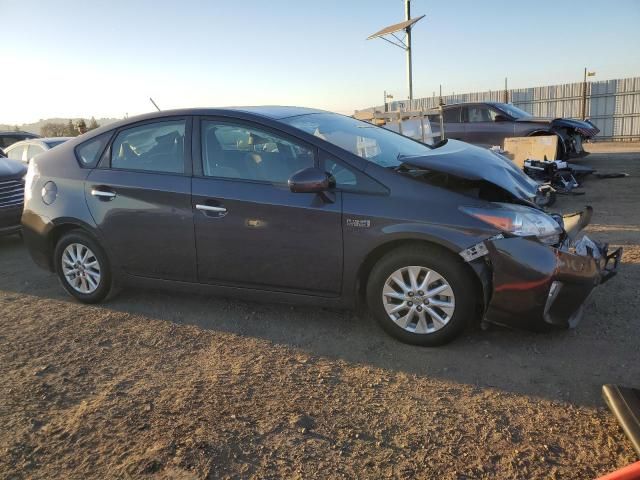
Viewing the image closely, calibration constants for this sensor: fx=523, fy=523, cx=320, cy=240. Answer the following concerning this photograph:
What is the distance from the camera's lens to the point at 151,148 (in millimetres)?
4297

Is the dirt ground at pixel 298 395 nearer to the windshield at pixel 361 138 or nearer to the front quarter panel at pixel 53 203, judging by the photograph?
the front quarter panel at pixel 53 203

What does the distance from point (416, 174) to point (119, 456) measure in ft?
8.01

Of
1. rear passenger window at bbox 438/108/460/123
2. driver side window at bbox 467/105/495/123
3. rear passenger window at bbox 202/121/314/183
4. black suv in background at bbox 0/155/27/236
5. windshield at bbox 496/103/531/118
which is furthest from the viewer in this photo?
rear passenger window at bbox 438/108/460/123

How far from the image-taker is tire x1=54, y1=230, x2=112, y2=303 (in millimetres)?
4523

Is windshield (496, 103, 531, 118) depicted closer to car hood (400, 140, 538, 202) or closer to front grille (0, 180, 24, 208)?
car hood (400, 140, 538, 202)

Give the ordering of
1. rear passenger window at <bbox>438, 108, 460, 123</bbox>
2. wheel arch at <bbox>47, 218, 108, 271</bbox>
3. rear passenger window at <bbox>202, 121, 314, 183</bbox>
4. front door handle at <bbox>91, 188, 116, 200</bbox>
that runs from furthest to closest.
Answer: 1. rear passenger window at <bbox>438, 108, 460, 123</bbox>
2. wheel arch at <bbox>47, 218, 108, 271</bbox>
3. front door handle at <bbox>91, 188, 116, 200</bbox>
4. rear passenger window at <bbox>202, 121, 314, 183</bbox>

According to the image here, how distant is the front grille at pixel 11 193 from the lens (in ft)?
22.9

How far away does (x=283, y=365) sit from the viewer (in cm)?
342

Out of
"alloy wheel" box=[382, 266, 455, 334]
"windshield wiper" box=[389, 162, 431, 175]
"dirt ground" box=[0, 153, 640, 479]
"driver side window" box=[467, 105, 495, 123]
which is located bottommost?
"dirt ground" box=[0, 153, 640, 479]

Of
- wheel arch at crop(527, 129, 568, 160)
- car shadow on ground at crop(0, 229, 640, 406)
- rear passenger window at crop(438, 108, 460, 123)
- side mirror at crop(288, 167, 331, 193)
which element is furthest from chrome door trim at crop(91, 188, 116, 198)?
rear passenger window at crop(438, 108, 460, 123)

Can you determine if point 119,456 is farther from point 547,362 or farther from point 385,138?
point 385,138

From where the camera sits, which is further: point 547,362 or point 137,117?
point 137,117

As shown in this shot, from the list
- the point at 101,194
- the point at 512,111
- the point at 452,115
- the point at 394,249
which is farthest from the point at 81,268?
the point at 512,111

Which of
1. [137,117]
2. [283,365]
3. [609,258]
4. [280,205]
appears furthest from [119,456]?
[609,258]
